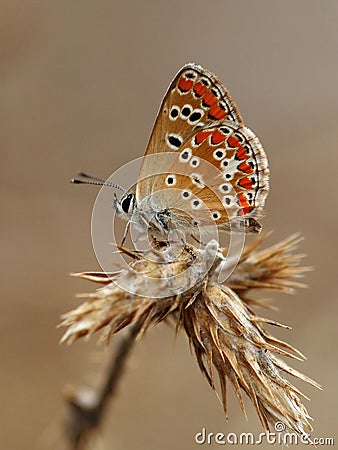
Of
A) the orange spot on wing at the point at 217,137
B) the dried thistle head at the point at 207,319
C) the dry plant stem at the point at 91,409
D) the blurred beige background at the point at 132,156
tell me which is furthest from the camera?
the blurred beige background at the point at 132,156

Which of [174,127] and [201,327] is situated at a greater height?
[174,127]

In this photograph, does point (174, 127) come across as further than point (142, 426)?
No

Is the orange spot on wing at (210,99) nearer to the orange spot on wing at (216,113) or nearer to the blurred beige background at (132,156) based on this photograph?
the orange spot on wing at (216,113)

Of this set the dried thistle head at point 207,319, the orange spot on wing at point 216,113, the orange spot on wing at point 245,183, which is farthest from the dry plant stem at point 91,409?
the orange spot on wing at point 216,113

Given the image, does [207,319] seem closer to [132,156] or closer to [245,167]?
[245,167]

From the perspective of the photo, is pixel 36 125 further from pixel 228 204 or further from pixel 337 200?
pixel 228 204

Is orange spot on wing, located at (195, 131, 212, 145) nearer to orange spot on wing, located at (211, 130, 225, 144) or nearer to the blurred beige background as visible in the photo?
orange spot on wing, located at (211, 130, 225, 144)

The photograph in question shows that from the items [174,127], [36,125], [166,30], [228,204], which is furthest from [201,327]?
[166,30]
